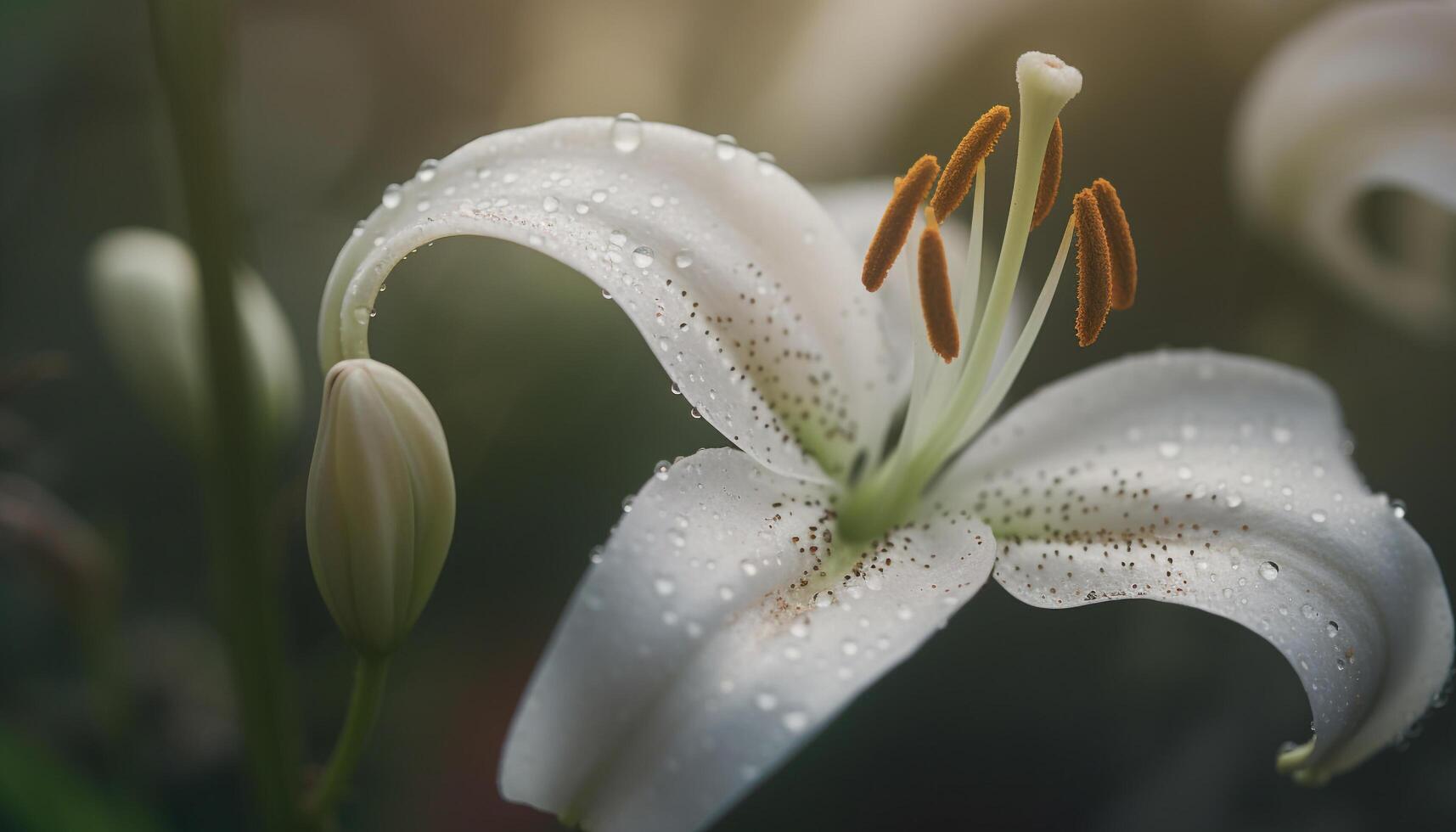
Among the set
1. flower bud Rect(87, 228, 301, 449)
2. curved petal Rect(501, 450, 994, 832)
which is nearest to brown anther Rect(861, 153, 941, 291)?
curved petal Rect(501, 450, 994, 832)

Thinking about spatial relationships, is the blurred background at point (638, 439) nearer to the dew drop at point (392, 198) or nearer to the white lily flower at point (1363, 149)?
the white lily flower at point (1363, 149)

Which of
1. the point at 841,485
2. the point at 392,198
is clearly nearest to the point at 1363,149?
the point at 841,485

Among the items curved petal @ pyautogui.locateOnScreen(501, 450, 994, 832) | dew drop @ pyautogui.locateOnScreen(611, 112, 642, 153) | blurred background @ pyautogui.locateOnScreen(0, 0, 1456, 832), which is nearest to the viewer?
curved petal @ pyautogui.locateOnScreen(501, 450, 994, 832)

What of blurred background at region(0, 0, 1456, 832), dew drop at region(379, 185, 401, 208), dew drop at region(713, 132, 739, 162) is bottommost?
blurred background at region(0, 0, 1456, 832)

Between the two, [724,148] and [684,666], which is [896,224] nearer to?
[724,148]

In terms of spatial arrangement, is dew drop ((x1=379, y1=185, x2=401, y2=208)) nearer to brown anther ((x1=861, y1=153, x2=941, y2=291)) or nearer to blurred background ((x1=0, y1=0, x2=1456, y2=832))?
brown anther ((x1=861, y1=153, x2=941, y2=291))

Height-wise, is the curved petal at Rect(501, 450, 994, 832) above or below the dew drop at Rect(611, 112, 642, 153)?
below

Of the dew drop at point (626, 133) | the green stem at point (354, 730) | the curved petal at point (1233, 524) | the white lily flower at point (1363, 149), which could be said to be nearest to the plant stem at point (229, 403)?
the green stem at point (354, 730)
